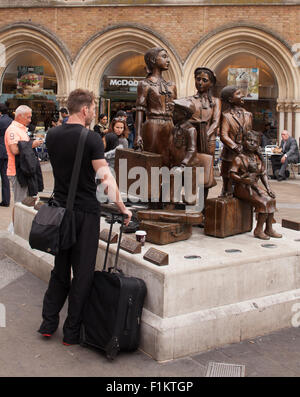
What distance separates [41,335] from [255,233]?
2.35 metres

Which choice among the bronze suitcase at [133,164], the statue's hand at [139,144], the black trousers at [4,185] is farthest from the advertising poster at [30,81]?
the bronze suitcase at [133,164]

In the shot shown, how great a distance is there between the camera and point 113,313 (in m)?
3.69

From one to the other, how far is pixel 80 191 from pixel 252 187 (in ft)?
6.96

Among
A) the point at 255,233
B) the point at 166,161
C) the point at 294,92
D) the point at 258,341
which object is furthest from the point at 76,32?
the point at 258,341

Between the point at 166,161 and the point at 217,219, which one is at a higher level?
the point at 166,161

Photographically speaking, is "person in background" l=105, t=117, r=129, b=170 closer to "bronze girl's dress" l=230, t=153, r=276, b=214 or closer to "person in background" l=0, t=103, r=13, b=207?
"person in background" l=0, t=103, r=13, b=207

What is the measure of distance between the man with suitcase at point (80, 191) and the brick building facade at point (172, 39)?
44.2ft

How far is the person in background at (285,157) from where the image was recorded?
14389 mm

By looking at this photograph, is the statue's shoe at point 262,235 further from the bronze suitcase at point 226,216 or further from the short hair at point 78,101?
the short hair at point 78,101

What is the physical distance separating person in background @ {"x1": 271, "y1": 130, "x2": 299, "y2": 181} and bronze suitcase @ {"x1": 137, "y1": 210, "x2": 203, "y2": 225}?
988cm

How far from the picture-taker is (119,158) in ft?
18.5

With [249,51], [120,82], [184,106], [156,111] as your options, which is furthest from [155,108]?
[120,82]

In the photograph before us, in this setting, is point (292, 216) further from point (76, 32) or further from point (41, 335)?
point (76, 32)

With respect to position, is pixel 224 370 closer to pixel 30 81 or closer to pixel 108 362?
pixel 108 362
